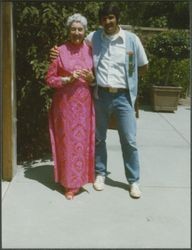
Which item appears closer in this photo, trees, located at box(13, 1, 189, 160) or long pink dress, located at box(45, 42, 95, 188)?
long pink dress, located at box(45, 42, 95, 188)

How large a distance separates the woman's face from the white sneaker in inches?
54.1

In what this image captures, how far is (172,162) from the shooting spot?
228 inches

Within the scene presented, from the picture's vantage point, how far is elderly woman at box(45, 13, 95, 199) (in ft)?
14.0

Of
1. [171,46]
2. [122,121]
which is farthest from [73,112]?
[171,46]

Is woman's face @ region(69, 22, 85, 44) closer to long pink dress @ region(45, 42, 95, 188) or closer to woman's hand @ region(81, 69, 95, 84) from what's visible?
long pink dress @ region(45, 42, 95, 188)

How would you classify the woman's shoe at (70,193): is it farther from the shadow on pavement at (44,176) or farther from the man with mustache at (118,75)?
the man with mustache at (118,75)

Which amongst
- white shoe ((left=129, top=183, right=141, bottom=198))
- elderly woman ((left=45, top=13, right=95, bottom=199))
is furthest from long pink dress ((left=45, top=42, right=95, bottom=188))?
white shoe ((left=129, top=183, right=141, bottom=198))

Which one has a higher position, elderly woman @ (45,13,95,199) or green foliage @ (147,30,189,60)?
green foliage @ (147,30,189,60)

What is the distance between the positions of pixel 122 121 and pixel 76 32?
3.03 feet

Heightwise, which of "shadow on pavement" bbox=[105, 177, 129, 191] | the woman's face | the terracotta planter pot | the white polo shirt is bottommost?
"shadow on pavement" bbox=[105, 177, 129, 191]

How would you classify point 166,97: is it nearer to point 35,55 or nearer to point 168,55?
point 168,55

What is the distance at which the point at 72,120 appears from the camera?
4398 mm

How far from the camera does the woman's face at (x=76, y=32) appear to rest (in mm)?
4191

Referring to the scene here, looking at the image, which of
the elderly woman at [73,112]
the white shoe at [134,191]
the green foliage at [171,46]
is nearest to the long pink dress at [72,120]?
the elderly woman at [73,112]
